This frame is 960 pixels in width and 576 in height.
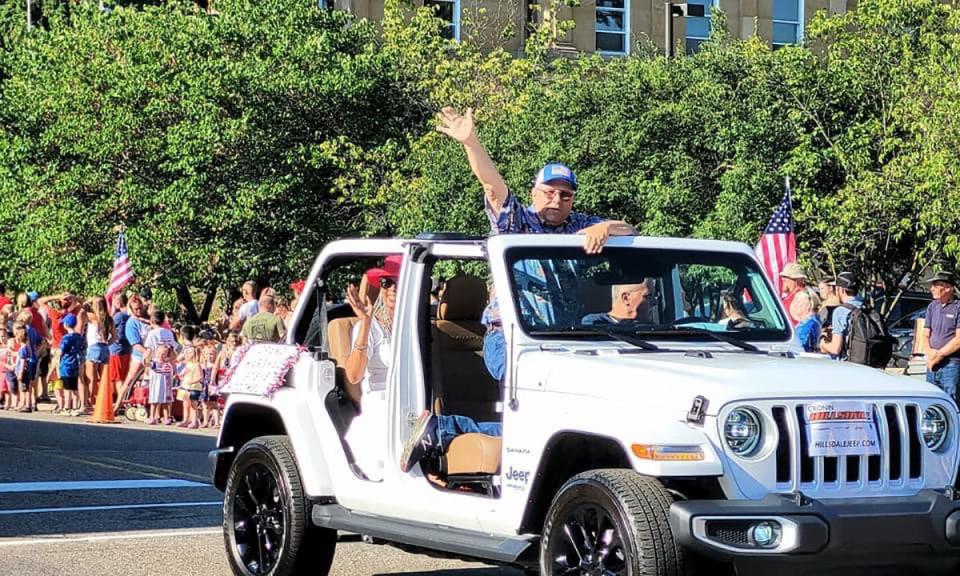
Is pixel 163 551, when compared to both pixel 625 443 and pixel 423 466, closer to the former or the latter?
pixel 423 466

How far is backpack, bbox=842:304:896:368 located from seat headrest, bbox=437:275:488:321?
7396 mm

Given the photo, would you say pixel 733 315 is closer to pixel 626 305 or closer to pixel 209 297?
pixel 626 305

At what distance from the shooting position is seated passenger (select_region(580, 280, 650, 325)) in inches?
304

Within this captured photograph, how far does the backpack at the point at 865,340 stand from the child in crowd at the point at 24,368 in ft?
41.3

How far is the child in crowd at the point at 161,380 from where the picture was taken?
21.4 meters

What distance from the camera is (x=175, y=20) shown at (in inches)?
1273

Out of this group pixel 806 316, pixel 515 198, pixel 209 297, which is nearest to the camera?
pixel 515 198

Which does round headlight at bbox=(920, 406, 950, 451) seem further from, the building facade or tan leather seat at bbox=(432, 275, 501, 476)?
the building facade

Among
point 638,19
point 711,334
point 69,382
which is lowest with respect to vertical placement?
point 69,382

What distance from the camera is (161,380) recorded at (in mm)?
21547

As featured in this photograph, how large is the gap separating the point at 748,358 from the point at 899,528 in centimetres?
114

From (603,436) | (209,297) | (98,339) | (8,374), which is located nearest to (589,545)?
(603,436)

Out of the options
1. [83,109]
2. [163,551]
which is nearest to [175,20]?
[83,109]

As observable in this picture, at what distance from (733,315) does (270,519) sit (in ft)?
8.27
